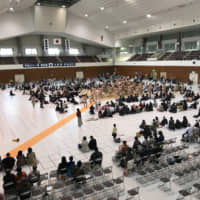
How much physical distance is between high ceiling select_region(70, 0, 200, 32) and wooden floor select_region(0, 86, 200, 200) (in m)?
17.5

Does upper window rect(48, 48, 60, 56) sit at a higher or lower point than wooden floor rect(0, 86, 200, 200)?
higher

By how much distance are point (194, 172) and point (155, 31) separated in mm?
33431

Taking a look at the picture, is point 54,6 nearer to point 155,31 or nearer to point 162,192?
point 155,31

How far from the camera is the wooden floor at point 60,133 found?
8758mm

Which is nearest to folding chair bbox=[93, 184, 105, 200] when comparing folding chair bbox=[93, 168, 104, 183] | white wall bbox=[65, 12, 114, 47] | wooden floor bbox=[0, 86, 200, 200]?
folding chair bbox=[93, 168, 104, 183]

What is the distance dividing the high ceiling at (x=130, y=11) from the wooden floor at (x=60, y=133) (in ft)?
57.3

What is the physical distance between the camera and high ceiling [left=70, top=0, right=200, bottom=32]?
27125mm

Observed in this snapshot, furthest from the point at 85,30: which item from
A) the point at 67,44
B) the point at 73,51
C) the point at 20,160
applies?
the point at 20,160

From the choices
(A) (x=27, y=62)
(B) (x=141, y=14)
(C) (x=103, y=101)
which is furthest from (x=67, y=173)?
(A) (x=27, y=62)

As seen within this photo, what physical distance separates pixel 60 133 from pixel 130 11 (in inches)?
1009

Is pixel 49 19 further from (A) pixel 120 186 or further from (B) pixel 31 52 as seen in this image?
(A) pixel 120 186

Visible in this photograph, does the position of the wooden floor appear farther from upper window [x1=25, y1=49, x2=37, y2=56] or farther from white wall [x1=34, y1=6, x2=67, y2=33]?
upper window [x1=25, y1=49, x2=37, y2=56]

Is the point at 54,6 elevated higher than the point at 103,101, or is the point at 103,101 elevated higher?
the point at 54,6

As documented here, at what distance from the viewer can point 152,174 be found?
6.95 meters
